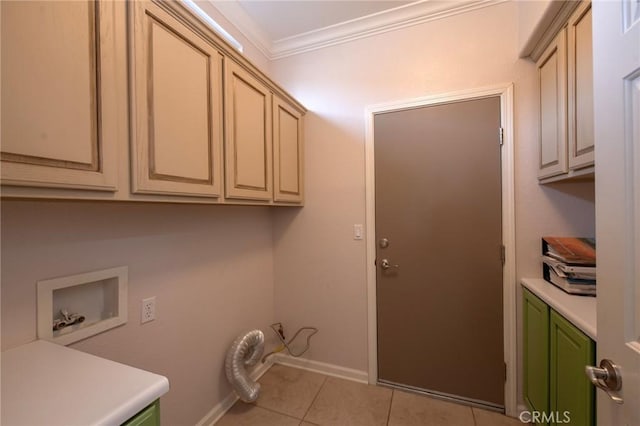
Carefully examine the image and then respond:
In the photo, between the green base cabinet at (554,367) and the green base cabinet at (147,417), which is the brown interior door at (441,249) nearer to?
the green base cabinet at (554,367)

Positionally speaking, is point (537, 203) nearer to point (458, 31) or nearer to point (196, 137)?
point (458, 31)

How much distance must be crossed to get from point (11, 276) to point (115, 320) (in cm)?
41

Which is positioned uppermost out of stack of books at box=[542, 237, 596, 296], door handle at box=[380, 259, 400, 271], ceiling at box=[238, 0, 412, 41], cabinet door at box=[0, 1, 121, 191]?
ceiling at box=[238, 0, 412, 41]

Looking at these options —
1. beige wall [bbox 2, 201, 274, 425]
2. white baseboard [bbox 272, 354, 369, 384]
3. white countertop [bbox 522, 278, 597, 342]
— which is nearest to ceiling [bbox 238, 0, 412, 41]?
beige wall [bbox 2, 201, 274, 425]

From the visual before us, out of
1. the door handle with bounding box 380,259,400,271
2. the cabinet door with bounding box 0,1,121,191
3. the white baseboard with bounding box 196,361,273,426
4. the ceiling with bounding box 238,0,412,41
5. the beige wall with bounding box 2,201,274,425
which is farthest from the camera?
the door handle with bounding box 380,259,400,271

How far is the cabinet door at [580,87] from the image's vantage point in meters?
1.08

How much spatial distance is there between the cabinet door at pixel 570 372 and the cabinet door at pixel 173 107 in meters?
1.66

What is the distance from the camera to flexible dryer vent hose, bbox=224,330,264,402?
5.42 feet

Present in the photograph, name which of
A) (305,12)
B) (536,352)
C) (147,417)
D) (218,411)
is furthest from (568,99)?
(218,411)

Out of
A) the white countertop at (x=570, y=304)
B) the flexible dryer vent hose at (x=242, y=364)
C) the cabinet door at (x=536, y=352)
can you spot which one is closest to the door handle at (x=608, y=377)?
the white countertop at (x=570, y=304)

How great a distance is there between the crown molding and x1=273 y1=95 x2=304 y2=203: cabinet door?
651 millimetres

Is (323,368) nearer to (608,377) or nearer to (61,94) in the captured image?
(608,377)

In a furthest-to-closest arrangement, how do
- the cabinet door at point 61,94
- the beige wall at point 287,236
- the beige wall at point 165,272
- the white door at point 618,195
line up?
the beige wall at point 287,236 → the beige wall at point 165,272 → the cabinet door at point 61,94 → the white door at point 618,195

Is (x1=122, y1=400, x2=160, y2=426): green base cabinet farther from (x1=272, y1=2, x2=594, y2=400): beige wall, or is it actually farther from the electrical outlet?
(x1=272, y1=2, x2=594, y2=400): beige wall
